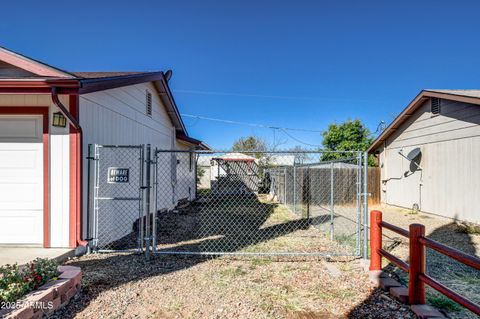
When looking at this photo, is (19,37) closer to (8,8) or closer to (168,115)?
(8,8)

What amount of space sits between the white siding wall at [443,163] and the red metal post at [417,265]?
21.1ft

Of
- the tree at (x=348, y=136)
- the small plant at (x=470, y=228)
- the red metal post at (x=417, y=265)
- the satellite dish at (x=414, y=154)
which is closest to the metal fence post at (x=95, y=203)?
the red metal post at (x=417, y=265)

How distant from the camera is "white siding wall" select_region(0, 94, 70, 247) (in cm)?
495

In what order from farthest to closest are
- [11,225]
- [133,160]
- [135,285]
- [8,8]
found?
[8,8] < [133,160] < [11,225] < [135,285]

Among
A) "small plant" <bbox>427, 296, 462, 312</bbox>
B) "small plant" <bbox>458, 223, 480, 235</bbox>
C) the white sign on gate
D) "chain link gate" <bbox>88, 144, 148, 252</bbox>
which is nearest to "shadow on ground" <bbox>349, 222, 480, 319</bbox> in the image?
"small plant" <bbox>427, 296, 462, 312</bbox>

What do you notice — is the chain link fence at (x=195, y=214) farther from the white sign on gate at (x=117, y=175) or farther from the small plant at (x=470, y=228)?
the small plant at (x=470, y=228)

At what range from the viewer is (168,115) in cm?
1138

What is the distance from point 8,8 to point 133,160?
5.92 m

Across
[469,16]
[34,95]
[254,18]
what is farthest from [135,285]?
[469,16]

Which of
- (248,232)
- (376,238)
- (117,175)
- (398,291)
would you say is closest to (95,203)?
(117,175)

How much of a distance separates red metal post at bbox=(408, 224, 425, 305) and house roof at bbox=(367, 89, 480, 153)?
6272 mm

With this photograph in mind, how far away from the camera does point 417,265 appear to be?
3.17m

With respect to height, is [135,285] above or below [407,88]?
below

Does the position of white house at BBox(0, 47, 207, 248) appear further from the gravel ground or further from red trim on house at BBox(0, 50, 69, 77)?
the gravel ground
